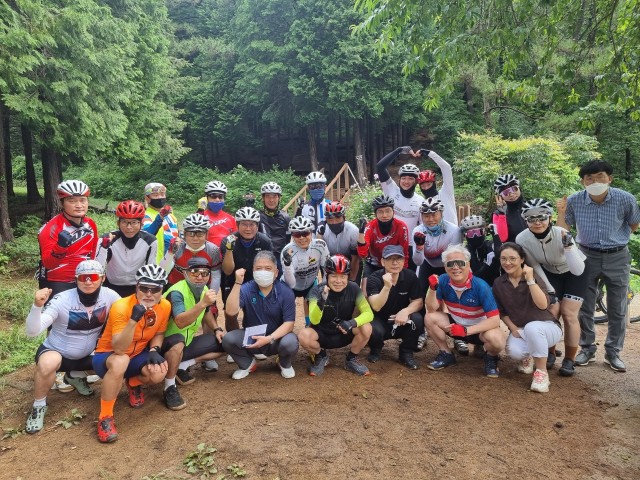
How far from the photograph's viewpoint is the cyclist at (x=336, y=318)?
538cm

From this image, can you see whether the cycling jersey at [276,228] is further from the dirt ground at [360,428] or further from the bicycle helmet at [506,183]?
the bicycle helmet at [506,183]

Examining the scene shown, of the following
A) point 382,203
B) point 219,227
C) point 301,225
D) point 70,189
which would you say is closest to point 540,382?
point 382,203

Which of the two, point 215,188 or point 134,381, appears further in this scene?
point 215,188

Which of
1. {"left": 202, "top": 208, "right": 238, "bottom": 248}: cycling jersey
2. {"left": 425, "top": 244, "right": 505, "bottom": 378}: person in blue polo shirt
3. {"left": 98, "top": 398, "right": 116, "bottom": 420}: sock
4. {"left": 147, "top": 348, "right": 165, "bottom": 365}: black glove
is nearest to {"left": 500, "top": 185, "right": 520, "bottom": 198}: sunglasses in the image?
{"left": 425, "top": 244, "right": 505, "bottom": 378}: person in blue polo shirt

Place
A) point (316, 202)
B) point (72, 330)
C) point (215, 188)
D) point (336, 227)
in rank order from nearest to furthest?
1. point (72, 330)
2. point (336, 227)
3. point (215, 188)
4. point (316, 202)

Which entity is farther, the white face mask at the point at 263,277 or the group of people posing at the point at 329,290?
the white face mask at the point at 263,277

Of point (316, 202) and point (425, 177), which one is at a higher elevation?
point (425, 177)

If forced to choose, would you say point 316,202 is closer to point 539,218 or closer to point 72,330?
point 539,218

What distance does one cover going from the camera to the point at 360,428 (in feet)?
14.3

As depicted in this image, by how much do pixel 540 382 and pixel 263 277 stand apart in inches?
129

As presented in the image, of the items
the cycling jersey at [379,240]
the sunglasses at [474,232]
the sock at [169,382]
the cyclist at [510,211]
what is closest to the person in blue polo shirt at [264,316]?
the sock at [169,382]

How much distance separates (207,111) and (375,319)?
27.8 meters

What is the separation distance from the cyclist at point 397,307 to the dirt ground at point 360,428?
327 mm

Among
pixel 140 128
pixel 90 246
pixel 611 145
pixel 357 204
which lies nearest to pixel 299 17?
pixel 140 128
